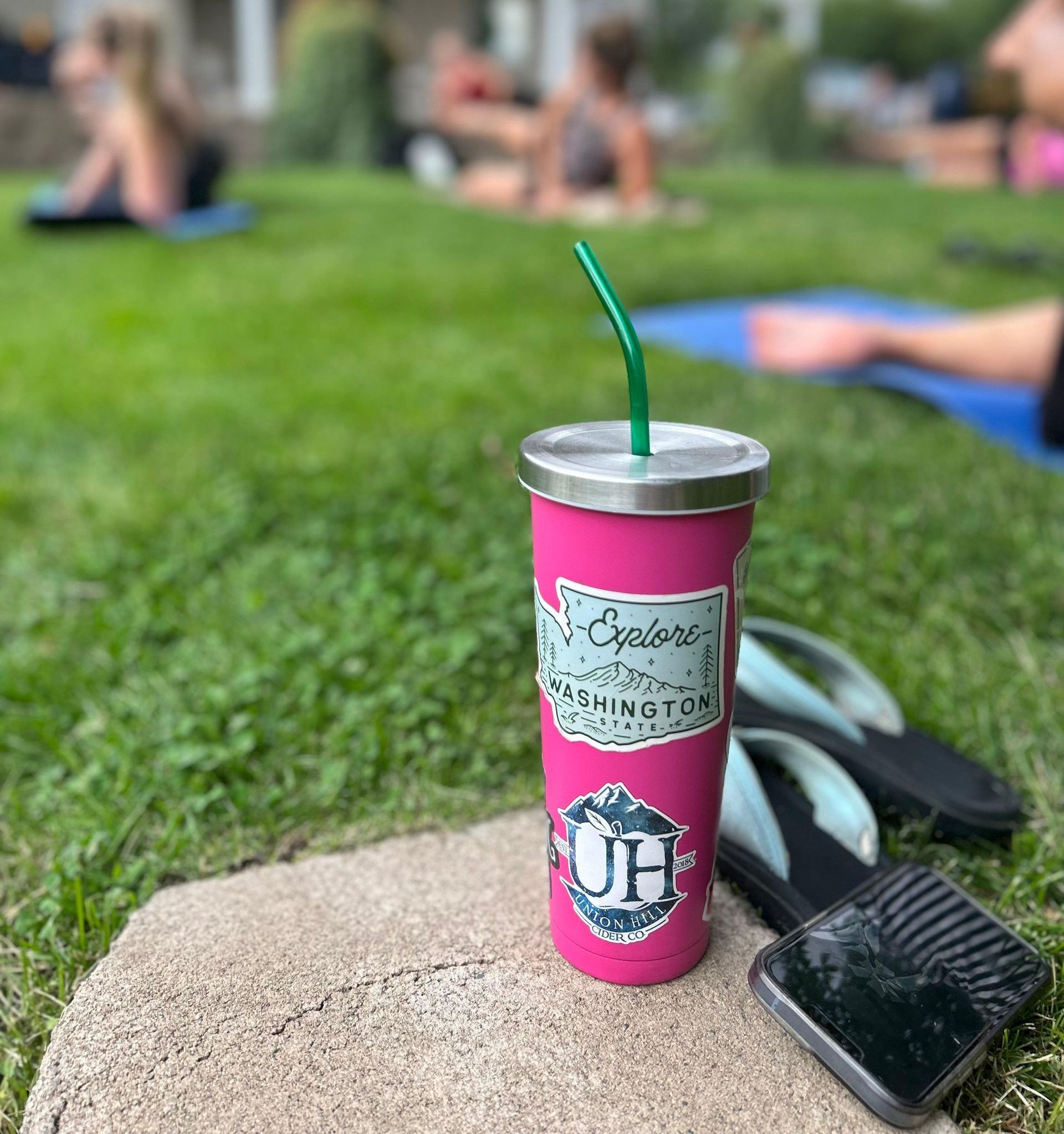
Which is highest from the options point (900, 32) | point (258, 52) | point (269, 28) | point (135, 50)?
point (900, 32)

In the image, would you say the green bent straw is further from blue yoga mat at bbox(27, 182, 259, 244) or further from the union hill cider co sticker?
blue yoga mat at bbox(27, 182, 259, 244)

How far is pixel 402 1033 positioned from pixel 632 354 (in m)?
0.76

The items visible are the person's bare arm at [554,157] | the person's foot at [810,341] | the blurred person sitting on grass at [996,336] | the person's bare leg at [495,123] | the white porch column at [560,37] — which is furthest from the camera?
the white porch column at [560,37]

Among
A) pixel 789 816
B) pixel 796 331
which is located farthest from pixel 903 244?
pixel 789 816

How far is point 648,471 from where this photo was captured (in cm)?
95

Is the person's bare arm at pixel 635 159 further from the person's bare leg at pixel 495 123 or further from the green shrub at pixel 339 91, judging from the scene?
the green shrub at pixel 339 91

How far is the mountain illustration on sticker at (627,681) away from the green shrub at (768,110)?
17.0 metres

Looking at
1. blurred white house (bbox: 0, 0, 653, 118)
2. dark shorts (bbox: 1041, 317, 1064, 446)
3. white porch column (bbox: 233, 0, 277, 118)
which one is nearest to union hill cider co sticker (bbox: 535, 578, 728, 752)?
dark shorts (bbox: 1041, 317, 1064, 446)

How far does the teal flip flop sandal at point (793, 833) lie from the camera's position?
1.31 meters

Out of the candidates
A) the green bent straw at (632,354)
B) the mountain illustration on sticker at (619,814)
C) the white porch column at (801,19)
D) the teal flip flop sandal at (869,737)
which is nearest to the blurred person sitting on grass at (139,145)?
the teal flip flop sandal at (869,737)

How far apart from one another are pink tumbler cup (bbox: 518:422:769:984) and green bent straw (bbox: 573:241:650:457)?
0.07 ft

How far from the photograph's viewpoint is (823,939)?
1211mm

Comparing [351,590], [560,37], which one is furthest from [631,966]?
[560,37]

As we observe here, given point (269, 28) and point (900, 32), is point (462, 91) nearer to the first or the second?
point (269, 28)
